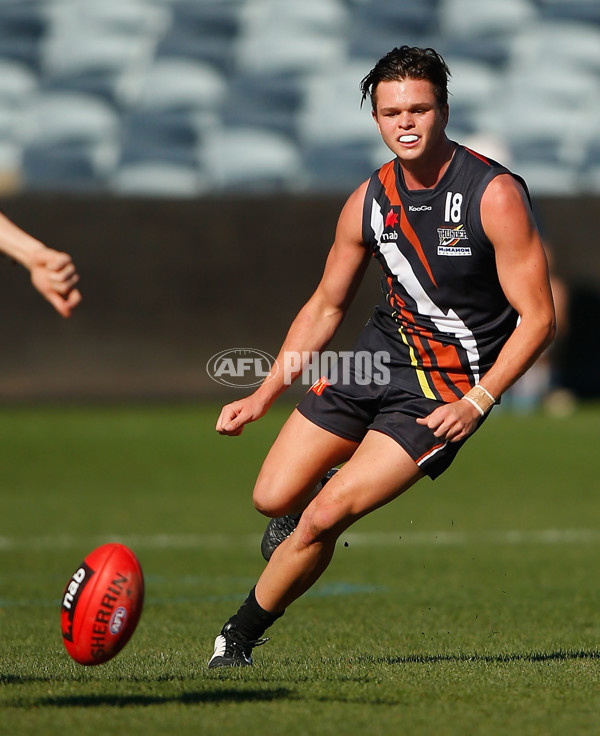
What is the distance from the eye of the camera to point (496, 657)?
17.5 ft

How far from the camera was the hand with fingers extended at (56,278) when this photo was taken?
3.95 metres

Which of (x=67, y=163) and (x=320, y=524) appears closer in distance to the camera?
(x=320, y=524)

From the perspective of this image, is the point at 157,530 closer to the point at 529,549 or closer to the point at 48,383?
the point at 529,549

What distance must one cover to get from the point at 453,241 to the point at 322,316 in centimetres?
68

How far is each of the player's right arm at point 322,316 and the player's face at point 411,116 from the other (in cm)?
38

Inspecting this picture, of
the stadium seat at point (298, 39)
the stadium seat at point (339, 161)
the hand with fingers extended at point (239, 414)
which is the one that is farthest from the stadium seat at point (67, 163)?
the hand with fingers extended at point (239, 414)

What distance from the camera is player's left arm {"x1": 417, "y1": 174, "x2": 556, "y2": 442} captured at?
188 inches

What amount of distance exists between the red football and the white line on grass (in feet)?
14.4

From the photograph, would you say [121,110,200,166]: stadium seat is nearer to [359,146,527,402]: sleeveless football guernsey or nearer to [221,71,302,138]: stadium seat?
[221,71,302,138]: stadium seat

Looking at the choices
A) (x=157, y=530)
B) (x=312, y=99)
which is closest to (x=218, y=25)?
(x=312, y=99)

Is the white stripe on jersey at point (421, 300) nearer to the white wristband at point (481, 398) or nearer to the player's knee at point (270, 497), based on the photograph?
the white wristband at point (481, 398)

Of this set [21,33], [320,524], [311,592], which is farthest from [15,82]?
[320,524]

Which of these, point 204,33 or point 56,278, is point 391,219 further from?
point 204,33

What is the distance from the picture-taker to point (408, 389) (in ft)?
16.9
